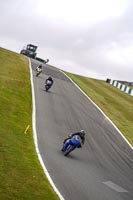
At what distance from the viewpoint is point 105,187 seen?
19.2 meters

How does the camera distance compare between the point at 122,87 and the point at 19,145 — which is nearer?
the point at 19,145

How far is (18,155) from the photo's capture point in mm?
19203

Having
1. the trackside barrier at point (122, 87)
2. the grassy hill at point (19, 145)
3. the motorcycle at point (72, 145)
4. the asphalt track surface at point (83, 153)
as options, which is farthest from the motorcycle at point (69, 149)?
Result: the trackside barrier at point (122, 87)

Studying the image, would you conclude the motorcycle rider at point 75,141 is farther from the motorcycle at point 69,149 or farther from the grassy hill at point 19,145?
the grassy hill at point 19,145

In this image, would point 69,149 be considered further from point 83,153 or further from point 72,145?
point 83,153

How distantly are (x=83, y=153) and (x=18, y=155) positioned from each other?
595 centimetres

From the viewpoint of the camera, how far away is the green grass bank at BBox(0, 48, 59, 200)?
15155 millimetres

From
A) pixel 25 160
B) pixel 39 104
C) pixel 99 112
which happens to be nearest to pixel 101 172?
pixel 25 160

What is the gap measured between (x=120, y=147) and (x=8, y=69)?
68.8 feet

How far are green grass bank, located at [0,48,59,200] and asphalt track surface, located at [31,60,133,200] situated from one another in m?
0.68

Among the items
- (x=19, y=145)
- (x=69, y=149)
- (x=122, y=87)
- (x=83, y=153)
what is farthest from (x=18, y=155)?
(x=122, y=87)

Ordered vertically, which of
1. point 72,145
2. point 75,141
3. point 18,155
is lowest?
point 18,155

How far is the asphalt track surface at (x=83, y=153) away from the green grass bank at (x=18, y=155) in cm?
68

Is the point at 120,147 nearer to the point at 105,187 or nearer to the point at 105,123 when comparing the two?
the point at 105,123
